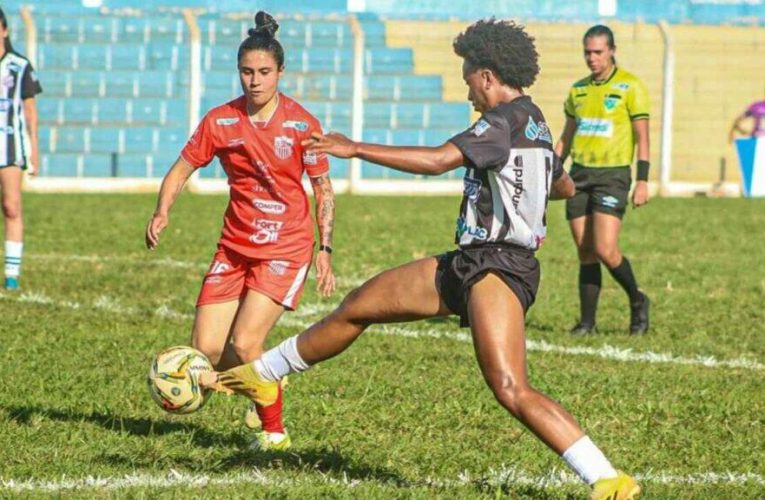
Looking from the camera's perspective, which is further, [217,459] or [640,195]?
[640,195]

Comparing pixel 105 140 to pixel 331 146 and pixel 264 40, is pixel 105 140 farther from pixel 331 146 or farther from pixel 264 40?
pixel 331 146

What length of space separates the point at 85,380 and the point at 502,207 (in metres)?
3.29

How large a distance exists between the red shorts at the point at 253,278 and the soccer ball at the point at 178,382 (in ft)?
2.70

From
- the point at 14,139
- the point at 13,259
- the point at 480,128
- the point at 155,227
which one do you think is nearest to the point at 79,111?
the point at 14,139

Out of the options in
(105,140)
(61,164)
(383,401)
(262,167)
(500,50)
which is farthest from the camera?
(105,140)

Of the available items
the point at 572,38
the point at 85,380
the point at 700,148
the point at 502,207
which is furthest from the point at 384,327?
the point at 700,148

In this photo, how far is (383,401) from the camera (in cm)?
784

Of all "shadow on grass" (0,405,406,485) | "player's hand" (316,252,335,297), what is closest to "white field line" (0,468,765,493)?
"shadow on grass" (0,405,406,485)

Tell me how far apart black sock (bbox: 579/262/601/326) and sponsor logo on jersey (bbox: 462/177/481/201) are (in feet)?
17.0

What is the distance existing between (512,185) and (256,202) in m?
1.75

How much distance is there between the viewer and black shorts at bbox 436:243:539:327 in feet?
18.9

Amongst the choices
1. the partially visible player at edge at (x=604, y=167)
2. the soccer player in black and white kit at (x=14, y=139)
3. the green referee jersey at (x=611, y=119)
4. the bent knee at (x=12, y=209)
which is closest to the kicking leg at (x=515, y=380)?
the partially visible player at edge at (x=604, y=167)

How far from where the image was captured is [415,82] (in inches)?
1189

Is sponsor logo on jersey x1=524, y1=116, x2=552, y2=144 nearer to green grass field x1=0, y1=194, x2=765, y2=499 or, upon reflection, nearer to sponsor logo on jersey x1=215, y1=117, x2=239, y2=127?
green grass field x1=0, y1=194, x2=765, y2=499
